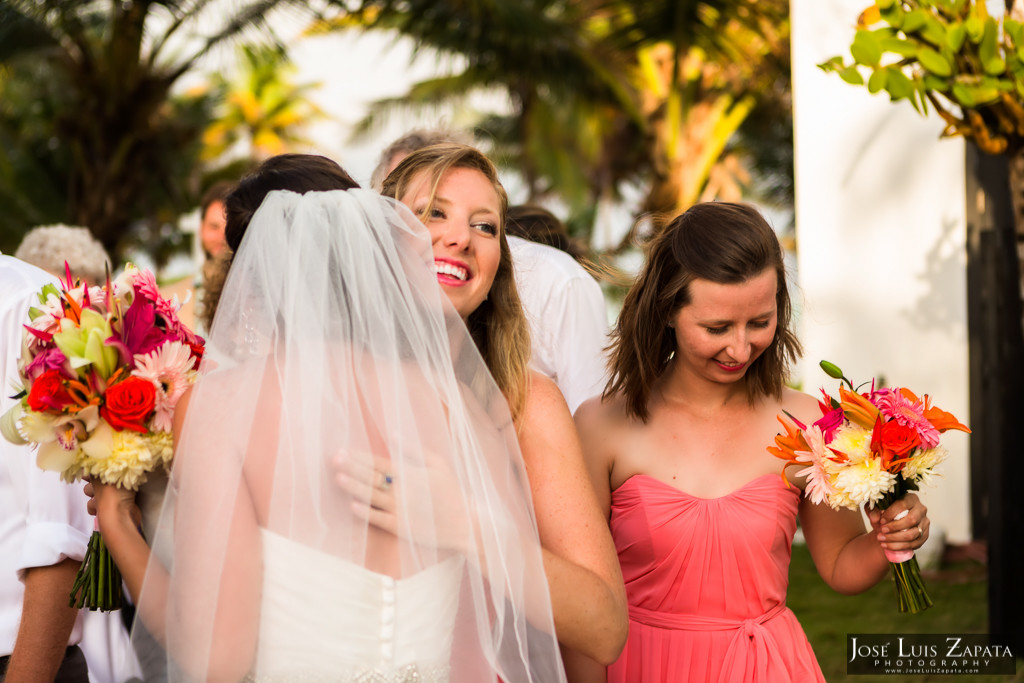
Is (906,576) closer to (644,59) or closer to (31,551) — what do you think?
(31,551)

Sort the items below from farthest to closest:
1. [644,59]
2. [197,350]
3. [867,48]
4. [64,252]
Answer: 1. [644,59]
2. [64,252]
3. [867,48]
4. [197,350]

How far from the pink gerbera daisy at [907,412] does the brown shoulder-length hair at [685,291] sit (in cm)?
42

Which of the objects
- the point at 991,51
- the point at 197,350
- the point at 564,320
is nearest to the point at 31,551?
the point at 197,350

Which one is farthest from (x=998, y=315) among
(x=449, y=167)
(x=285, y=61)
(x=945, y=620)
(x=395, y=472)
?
(x=285, y=61)

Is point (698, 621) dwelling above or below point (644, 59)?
below

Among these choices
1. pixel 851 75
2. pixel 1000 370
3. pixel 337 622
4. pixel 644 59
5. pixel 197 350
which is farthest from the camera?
pixel 644 59

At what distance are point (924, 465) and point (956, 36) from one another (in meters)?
1.82

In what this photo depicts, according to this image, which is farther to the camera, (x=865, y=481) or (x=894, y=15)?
(x=894, y=15)

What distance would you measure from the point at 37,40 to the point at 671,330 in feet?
32.3

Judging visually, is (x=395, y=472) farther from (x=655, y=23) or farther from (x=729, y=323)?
(x=655, y=23)

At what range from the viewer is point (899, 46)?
362 centimetres

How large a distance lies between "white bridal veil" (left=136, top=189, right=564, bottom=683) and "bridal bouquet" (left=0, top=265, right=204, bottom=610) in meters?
0.32

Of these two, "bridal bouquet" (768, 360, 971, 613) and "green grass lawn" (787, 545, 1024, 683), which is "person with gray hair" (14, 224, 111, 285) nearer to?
"bridal bouquet" (768, 360, 971, 613)

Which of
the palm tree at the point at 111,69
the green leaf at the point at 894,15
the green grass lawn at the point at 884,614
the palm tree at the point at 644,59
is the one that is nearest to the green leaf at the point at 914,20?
the green leaf at the point at 894,15
